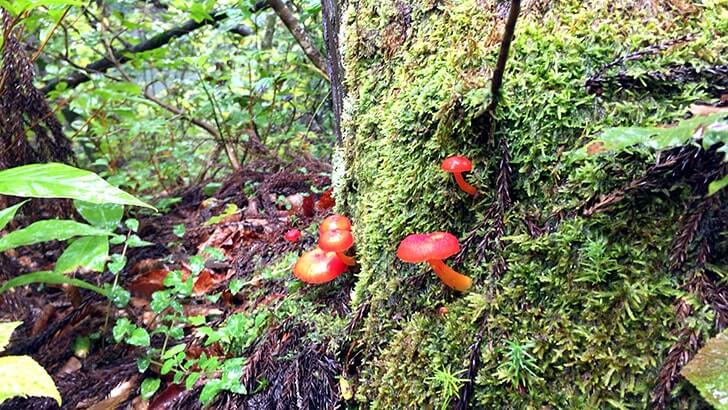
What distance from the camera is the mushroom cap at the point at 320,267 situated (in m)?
1.75

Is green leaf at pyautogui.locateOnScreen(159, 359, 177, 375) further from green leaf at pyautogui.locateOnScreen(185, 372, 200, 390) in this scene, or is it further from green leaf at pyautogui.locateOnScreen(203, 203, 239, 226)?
green leaf at pyautogui.locateOnScreen(203, 203, 239, 226)

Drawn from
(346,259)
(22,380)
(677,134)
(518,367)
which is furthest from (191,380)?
(677,134)

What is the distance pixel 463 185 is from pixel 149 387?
59.0 inches

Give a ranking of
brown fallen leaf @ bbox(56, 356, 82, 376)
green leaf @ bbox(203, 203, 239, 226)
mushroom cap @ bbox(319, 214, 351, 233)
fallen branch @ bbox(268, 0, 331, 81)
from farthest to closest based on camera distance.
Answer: fallen branch @ bbox(268, 0, 331, 81) < green leaf @ bbox(203, 203, 239, 226) < brown fallen leaf @ bbox(56, 356, 82, 376) < mushroom cap @ bbox(319, 214, 351, 233)

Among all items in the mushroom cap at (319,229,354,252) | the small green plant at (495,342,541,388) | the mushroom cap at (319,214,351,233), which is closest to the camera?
the small green plant at (495,342,541,388)

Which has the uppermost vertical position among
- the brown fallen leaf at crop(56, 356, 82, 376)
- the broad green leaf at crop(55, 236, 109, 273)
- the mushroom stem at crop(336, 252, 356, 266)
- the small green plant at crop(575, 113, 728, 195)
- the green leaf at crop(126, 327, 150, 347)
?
the small green plant at crop(575, 113, 728, 195)

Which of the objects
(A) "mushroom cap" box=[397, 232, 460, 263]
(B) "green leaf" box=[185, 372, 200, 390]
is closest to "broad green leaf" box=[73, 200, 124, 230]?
(B) "green leaf" box=[185, 372, 200, 390]

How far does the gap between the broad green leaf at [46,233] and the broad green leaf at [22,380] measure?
1.87 ft

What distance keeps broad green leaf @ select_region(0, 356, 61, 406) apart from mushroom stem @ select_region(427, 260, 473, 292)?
1.04 metres

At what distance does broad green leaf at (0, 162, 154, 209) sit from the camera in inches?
49.5

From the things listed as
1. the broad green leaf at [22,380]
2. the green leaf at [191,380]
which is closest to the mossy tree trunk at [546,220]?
the green leaf at [191,380]

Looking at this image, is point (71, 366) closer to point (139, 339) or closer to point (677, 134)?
point (139, 339)

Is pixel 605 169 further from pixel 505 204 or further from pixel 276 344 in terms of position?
pixel 276 344

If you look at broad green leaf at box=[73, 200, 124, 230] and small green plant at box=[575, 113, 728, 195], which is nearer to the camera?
small green plant at box=[575, 113, 728, 195]
